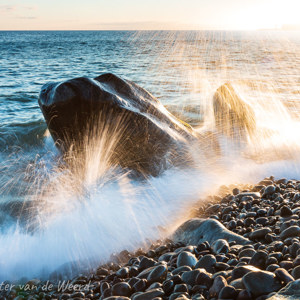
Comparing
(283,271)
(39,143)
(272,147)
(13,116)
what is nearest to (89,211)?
(283,271)

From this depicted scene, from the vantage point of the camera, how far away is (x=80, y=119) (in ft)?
18.1

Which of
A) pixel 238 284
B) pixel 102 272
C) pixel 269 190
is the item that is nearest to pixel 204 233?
pixel 102 272

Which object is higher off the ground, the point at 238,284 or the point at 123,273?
the point at 238,284

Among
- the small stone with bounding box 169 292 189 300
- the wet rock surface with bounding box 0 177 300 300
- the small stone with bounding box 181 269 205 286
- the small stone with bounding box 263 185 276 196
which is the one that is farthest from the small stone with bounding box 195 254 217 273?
the small stone with bounding box 263 185 276 196

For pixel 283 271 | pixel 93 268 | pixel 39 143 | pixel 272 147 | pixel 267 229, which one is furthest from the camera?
pixel 39 143

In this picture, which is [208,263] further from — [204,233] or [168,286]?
[204,233]

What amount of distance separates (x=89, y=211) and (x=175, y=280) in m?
2.70

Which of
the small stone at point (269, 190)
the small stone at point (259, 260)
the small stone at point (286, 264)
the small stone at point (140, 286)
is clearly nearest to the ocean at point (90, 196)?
the small stone at point (269, 190)

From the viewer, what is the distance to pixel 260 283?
217 centimetres

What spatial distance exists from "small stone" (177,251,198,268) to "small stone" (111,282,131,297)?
50 cm

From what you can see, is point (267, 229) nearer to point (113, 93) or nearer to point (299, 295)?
point (299, 295)

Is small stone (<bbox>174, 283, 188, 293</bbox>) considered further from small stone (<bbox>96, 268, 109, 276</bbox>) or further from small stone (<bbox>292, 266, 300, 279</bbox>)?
small stone (<bbox>96, 268, 109, 276</bbox>)

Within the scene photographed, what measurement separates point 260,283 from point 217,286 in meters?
0.30

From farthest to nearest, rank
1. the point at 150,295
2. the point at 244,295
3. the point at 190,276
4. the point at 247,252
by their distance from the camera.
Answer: the point at 247,252 → the point at 190,276 → the point at 150,295 → the point at 244,295
